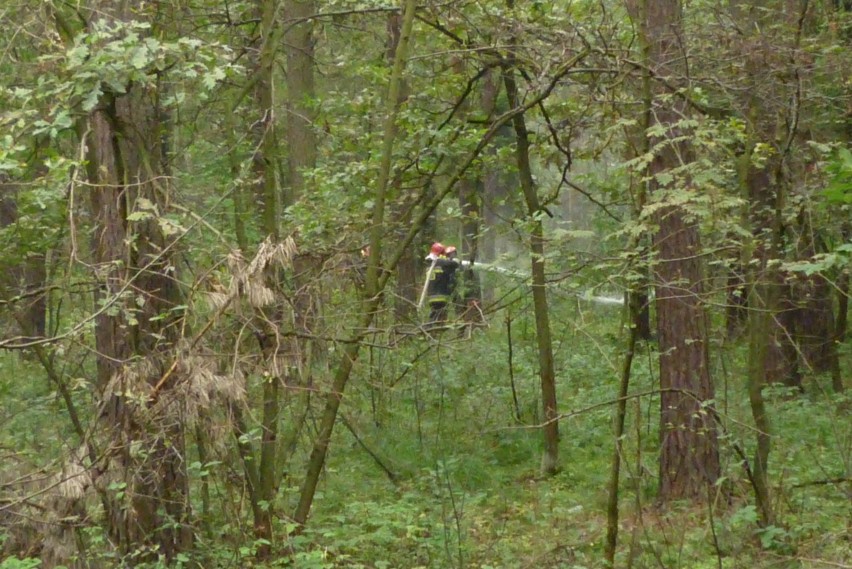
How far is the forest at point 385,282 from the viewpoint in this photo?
6602 millimetres

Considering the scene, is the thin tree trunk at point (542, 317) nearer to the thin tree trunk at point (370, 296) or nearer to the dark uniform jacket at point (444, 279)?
the thin tree trunk at point (370, 296)

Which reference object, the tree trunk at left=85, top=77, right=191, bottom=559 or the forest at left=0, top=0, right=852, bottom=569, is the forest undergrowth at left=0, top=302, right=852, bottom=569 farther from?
the tree trunk at left=85, top=77, right=191, bottom=559

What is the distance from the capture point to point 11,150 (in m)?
6.06

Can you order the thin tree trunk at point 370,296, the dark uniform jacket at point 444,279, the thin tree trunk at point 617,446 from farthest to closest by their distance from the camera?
1. the dark uniform jacket at point 444,279
2. the thin tree trunk at point 370,296
3. the thin tree trunk at point 617,446

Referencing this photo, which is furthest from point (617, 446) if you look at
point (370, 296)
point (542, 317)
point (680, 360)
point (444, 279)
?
point (444, 279)

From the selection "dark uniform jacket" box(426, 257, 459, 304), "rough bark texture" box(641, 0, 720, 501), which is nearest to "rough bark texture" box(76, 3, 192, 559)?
"rough bark texture" box(641, 0, 720, 501)

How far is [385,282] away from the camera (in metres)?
7.81

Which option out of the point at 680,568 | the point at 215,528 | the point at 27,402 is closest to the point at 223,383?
the point at 215,528

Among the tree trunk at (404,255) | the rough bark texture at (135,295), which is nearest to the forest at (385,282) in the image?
the rough bark texture at (135,295)

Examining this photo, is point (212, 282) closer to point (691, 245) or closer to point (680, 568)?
point (680, 568)

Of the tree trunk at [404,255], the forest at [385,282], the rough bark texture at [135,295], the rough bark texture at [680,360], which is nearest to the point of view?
the forest at [385,282]

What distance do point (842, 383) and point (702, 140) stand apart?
8416 mm

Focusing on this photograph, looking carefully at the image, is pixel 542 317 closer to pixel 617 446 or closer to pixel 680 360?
pixel 680 360

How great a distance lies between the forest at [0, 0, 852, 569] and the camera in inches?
260
